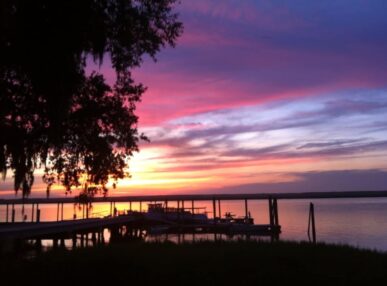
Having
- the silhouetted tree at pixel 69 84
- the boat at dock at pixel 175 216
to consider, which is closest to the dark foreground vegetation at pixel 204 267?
the silhouetted tree at pixel 69 84

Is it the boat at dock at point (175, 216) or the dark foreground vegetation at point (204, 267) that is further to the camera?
the boat at dock at point (175, 216)

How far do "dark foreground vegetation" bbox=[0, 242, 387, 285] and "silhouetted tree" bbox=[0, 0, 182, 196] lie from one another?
2.99m

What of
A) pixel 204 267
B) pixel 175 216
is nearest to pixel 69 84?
pixel 204 267

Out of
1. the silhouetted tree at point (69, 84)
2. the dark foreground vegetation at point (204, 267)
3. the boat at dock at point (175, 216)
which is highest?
the silhouetted tree at point (69, 84)

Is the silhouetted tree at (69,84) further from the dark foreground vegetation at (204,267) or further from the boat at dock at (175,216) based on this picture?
the boat at dock at (175,216)

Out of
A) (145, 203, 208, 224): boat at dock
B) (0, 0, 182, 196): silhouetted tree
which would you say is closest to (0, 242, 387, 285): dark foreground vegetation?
(0, 0, 182, 196): silhouetted tree

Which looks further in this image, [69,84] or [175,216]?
[175,216]

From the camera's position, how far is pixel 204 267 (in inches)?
542

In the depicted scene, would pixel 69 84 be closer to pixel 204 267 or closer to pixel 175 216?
pixel 204 267

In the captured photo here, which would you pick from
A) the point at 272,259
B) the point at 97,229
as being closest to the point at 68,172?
the point at 272,259

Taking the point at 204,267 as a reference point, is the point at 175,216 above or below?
above

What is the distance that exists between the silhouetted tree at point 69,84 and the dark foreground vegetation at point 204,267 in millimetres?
2994

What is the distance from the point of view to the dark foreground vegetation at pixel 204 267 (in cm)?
1295

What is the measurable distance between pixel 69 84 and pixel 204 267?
6.39 m
